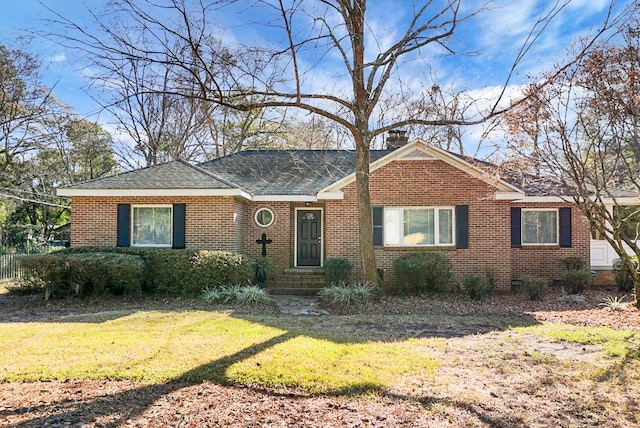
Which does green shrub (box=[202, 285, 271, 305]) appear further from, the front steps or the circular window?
the circular window

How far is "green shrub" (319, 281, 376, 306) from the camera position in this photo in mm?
8945

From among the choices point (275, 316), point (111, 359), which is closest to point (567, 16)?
point (275, 316)

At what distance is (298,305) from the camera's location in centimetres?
939

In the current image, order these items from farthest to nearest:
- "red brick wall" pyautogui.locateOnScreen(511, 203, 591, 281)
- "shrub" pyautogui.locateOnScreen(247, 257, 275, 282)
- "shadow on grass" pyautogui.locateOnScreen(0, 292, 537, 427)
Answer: "red brick wall" pyautogui.locateOnScreen(511, 203, 591, 281)
"shrub" pyautogui.locateOnScreen(247, 257, 275, 282)
"shadow on grass" pyautogui.locateOnScreen(0, 292, 537, 427)

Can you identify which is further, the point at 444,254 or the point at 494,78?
the point at 444,254

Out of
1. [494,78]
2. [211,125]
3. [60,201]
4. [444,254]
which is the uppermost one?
[211,125]

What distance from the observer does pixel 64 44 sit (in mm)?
7238

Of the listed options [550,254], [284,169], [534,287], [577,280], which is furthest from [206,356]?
[550,254]

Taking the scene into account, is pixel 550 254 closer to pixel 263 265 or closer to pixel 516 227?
pixel 516 227

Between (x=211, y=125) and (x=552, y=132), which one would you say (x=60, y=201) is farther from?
(x=552, y=132)

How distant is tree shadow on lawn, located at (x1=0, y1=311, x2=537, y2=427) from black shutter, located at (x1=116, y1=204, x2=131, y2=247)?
369cm

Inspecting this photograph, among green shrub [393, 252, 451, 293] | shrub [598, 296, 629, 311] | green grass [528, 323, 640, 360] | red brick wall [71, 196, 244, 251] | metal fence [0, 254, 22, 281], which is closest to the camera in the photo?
green grass [528, 323, 640, 360]

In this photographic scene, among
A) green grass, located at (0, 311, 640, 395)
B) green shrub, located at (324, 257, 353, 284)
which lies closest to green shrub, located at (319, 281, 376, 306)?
green grass, located at (0, 311, 640, 395)

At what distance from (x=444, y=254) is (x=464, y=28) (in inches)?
235
